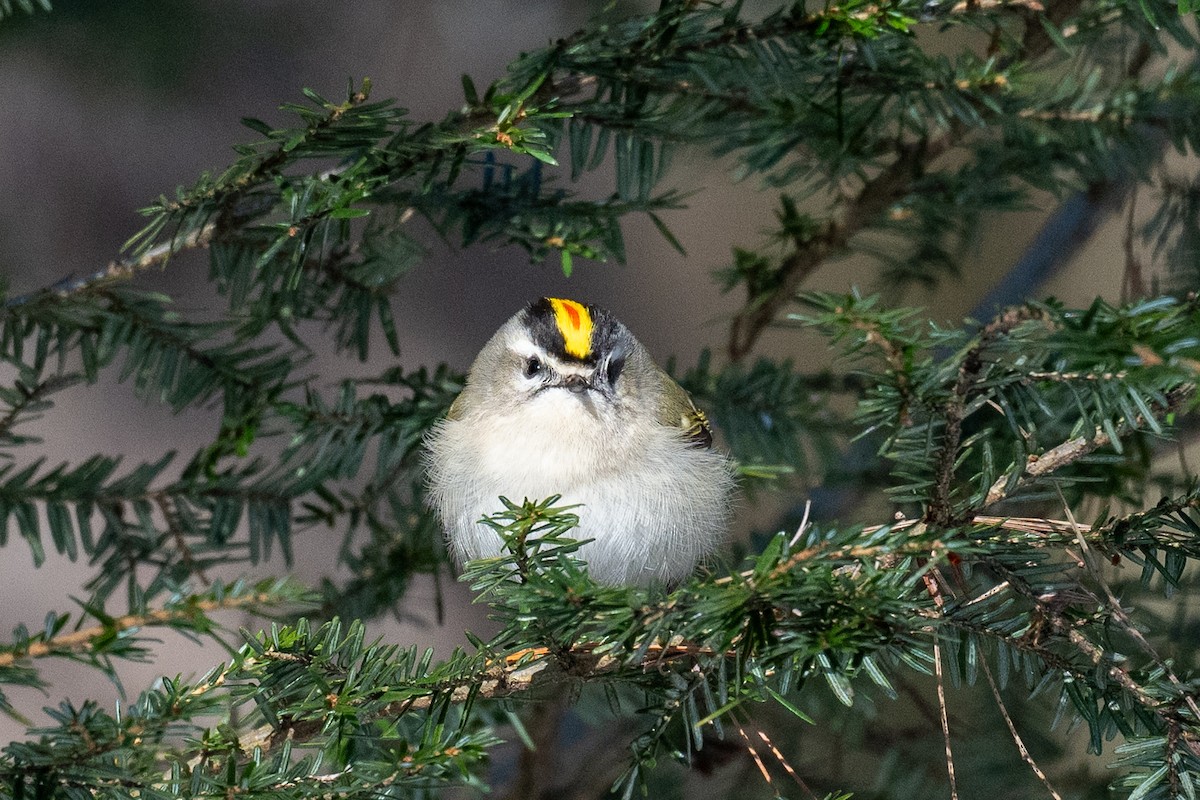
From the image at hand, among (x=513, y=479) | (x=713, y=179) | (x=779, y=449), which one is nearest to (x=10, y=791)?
(x=513, y=479)

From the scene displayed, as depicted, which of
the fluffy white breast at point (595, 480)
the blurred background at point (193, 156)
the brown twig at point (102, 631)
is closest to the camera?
the brown twig at point (102, 631)

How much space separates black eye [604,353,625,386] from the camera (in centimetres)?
161

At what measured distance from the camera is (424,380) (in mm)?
1496

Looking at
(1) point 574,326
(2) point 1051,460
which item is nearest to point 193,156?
(1) point 574,326

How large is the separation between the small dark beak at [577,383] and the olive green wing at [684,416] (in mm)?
121

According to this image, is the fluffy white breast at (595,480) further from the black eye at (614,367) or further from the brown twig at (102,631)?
the brown twig at (102,631)

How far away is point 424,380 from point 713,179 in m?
1.49

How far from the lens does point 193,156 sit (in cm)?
214

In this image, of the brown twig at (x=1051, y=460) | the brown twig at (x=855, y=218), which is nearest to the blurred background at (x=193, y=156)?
the brown twig at (x=855, y=218)

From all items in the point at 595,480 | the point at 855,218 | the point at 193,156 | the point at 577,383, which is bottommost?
the point at 595,480

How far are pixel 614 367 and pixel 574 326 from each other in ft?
Result: 0.28

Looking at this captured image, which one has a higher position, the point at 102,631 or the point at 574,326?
the point at 574,326

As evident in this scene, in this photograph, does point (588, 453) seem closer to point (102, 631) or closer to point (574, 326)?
point (574, 326)

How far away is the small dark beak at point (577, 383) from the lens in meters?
1.55
